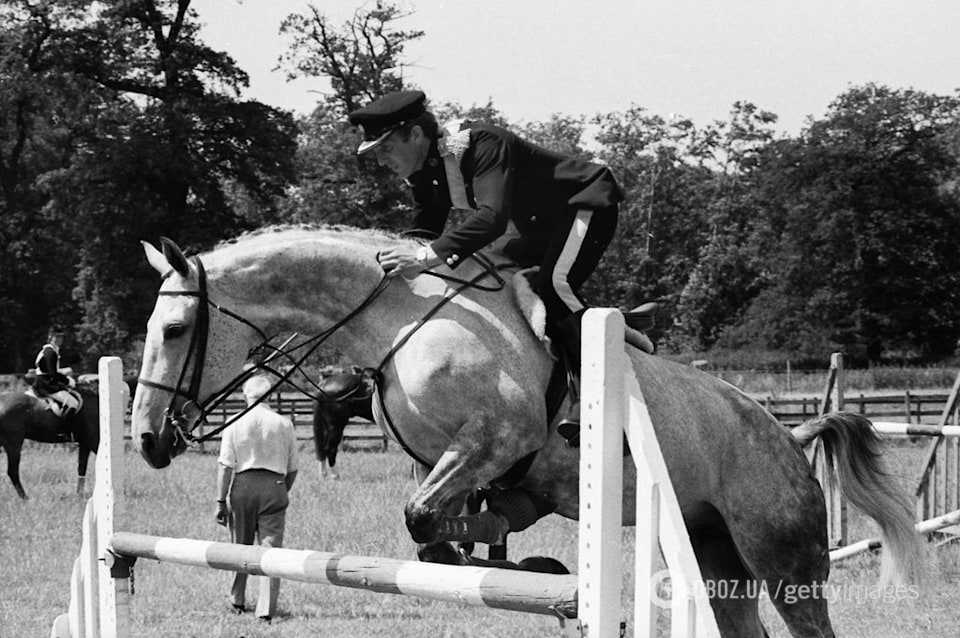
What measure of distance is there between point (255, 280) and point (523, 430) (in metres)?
1.22

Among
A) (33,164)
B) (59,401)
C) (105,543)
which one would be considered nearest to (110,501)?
(105,543)

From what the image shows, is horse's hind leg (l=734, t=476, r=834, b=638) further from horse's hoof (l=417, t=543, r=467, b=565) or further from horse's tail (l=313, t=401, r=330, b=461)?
horse's tail (l=313, t=401, r=330, b=461)

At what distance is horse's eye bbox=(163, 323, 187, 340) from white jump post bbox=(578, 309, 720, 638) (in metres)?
1.72

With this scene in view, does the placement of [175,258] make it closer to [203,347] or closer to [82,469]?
[203,347]

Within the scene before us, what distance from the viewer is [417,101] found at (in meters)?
4.55

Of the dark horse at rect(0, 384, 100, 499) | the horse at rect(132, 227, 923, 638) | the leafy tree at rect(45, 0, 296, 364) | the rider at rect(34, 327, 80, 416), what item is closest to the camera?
the horse at rect(132, 227, 923, 638)

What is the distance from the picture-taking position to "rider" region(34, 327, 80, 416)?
1636cm

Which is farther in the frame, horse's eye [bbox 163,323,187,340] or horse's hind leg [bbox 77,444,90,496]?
horse's hind leg [bbox 77,444,90,496]

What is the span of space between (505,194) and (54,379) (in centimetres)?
1367

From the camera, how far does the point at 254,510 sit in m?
8.25

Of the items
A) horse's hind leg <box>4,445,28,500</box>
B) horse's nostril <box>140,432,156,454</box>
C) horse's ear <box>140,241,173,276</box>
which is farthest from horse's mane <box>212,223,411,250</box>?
horse's hind leg <box>4,445,28,500</box>

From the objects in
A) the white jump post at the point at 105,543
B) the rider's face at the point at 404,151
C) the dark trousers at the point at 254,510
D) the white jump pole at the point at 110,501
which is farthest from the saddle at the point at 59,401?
the rider's face at the point at 404,151

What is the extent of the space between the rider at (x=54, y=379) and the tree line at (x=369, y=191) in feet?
47.4

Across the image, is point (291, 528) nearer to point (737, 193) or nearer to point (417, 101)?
point (417, 101)
